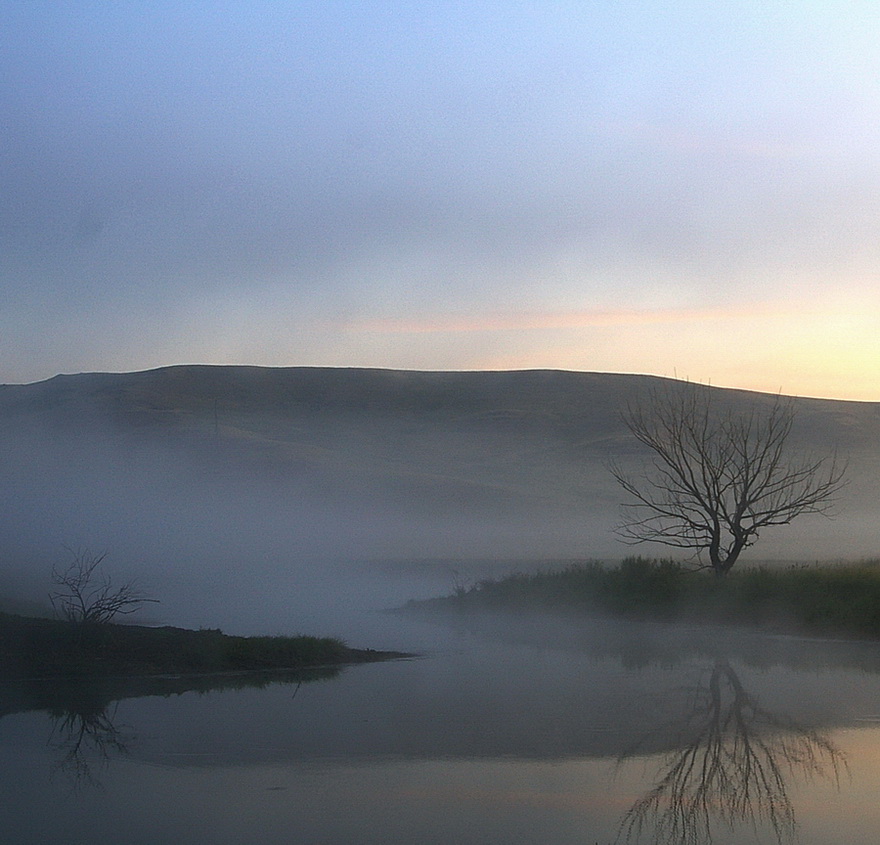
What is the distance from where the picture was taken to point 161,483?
8394 cm

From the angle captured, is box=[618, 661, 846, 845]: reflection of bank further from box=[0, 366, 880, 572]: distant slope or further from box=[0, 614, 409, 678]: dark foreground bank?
box=[0, 366, 880, 572]: distant slope

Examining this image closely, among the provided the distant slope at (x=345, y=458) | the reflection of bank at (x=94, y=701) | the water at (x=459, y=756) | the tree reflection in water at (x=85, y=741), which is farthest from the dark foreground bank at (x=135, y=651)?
the distant slope at (x=345, y=458)

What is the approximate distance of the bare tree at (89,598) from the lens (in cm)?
2178

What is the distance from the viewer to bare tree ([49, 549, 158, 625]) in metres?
21.8

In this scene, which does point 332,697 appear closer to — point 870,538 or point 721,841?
point 721,841

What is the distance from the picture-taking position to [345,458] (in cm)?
9669

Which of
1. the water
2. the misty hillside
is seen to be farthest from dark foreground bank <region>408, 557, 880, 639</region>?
the misty hillside

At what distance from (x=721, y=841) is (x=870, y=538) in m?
52.3

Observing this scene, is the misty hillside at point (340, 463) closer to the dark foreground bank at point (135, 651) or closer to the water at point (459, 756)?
the dark foreground bank at point (135, 651)

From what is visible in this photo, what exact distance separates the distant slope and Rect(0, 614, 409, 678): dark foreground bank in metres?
32.9

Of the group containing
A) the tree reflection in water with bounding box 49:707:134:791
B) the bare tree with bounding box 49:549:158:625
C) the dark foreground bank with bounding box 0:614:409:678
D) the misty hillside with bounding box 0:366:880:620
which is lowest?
the tree reflection in water with bounding box 49:707:134:791

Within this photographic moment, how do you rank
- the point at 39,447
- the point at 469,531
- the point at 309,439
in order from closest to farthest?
the point at 469,531, the point at 39,447, the point at 309,439

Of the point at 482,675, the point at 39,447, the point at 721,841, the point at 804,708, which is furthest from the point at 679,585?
the point at 39,447

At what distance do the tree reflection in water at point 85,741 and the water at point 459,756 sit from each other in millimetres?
46
